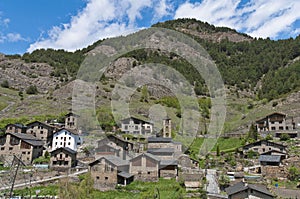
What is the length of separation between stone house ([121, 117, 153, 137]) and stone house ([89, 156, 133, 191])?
2014 centimetres

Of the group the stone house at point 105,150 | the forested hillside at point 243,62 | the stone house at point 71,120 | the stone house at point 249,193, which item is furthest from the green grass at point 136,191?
the forested hillside at point 243,62

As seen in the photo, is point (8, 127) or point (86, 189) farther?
point (8, 127)

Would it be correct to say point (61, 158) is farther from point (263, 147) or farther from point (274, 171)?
point (263, 147)

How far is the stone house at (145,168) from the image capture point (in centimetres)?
2825

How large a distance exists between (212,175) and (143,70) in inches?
2909

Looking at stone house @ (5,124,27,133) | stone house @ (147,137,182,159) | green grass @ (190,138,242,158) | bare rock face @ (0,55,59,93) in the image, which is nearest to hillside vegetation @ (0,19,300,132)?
bare rock face @ (0,55,59,93)

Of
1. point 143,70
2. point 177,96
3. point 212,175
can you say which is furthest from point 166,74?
point 212,175

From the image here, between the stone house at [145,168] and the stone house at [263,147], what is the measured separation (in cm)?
1484

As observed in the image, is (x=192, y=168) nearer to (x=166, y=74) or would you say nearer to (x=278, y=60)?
(x=166, y=74)

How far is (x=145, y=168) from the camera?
2877 cm

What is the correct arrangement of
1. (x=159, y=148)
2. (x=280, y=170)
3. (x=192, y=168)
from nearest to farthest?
(x=280, y=170)
(x=192, y=168)
(x=159, y=148)

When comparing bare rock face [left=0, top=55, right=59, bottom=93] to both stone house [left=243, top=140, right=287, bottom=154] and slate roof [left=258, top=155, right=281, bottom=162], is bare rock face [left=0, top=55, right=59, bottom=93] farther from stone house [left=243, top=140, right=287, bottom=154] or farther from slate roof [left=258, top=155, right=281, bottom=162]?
slate roof [left=258, top=155, right=281, bottom=162]

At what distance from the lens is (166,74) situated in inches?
3954

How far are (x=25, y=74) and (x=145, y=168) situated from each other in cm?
8659
